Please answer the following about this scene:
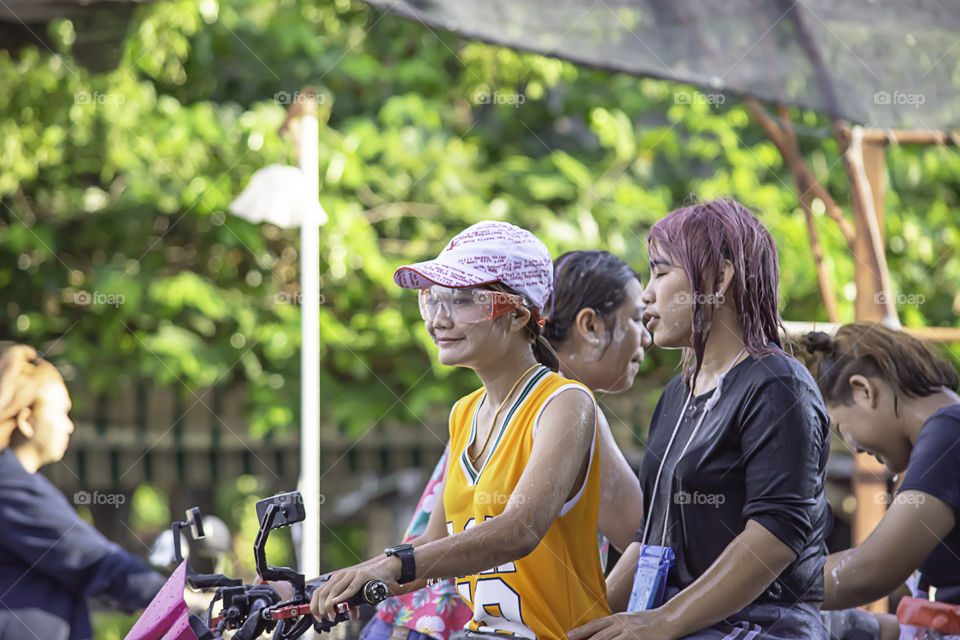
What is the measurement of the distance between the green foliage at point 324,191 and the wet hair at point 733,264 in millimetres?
4827

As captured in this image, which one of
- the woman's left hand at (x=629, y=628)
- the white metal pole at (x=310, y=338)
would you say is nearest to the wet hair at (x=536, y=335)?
the woman's left hand at (x=629, y=628)

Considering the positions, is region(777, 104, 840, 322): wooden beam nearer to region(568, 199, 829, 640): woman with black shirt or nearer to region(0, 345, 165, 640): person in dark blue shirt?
region(568, 199, 829, 640): woman with black shirt

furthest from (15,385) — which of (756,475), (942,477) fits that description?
(942,477)

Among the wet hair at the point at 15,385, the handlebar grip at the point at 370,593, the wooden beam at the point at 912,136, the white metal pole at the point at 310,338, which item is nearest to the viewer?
the handlebar grip at the point at 370,593

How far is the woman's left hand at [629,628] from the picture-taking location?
1957mm

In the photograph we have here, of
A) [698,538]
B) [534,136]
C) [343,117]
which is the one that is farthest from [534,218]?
[698,538]

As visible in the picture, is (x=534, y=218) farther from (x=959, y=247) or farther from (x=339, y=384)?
(x=959, y=247)

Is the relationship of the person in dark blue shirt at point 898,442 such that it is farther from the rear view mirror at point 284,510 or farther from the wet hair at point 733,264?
the rear view mirror at point 284,510

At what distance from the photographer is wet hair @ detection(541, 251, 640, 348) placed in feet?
9.27

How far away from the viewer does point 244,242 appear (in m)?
7.36

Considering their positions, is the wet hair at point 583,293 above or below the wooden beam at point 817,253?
below

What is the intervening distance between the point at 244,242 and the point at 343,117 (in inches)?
52.0

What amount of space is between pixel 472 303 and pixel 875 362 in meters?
1.20

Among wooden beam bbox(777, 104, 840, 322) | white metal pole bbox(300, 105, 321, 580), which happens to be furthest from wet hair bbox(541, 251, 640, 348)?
white metal pole bbox(300, 105, 321, 580)
